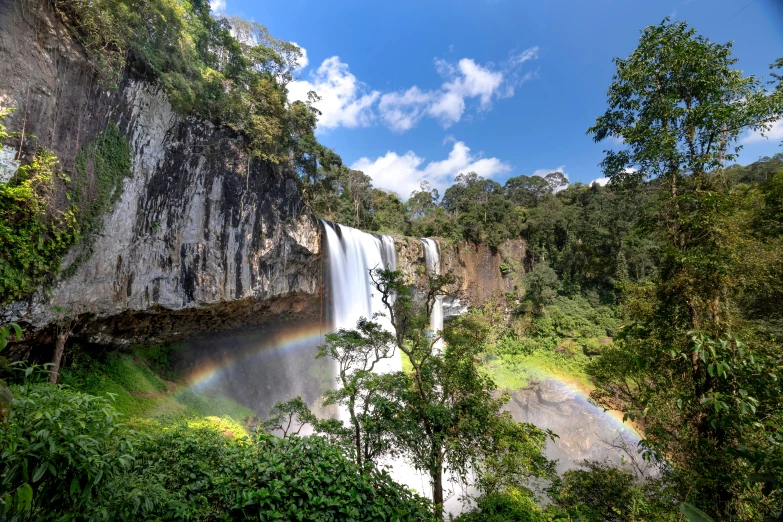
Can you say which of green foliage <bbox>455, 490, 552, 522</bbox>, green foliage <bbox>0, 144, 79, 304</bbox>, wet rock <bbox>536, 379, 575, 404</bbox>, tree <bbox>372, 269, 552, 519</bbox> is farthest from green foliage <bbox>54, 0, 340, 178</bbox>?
wet rock <bbox>536, 379, 575, 404</bbox>

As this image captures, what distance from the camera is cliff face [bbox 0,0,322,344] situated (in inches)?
277

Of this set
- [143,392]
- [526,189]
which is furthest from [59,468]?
[526,189]

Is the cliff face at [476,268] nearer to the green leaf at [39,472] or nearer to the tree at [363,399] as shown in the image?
the tree at [363,399]

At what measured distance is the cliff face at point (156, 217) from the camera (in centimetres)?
704

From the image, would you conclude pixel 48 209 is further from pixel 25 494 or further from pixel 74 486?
pixel 25 494

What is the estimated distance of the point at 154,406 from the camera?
11.1 meters

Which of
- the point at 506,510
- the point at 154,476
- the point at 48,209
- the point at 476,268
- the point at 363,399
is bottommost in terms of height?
the point at 506,510

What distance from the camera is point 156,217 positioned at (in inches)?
398

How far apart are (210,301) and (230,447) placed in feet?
30.3

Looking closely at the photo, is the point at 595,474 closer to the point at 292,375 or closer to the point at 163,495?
the point at 163,495

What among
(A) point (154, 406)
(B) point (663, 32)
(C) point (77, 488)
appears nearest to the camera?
(C) point (77, 488)

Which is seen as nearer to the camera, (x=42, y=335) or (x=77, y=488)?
(x=77, y=488)

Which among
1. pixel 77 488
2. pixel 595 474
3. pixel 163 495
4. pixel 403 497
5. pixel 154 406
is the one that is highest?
pixel 77 488

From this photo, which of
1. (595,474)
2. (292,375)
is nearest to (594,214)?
(595,474)
